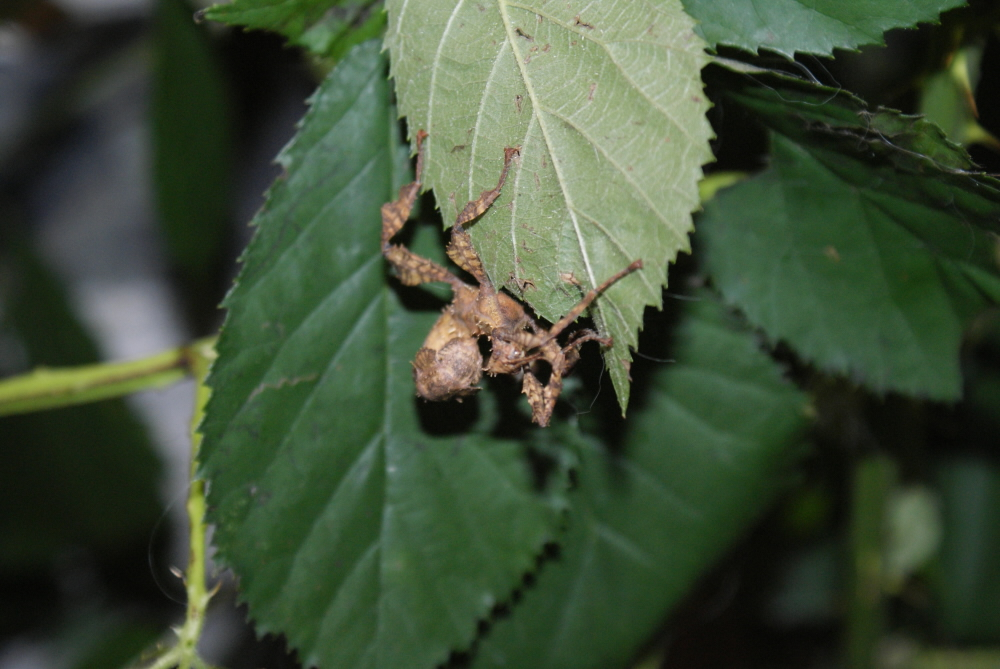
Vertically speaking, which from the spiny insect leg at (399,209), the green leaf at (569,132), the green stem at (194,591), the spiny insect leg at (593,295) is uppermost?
the green leaf at (569,132)

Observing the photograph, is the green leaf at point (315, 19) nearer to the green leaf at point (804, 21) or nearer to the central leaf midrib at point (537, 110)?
the central leaf midrib at point (537, 110)

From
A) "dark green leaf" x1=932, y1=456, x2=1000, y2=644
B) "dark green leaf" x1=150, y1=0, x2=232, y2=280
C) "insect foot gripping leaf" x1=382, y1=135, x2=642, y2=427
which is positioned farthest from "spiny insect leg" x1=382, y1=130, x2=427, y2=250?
"dark green leaf" x1=932, y1=456, x2=1000, y2=644

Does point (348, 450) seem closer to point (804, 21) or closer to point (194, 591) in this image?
Result: point (194, 591)

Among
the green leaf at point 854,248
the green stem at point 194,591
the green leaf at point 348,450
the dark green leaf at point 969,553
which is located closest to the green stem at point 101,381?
the green stem at point 194,591

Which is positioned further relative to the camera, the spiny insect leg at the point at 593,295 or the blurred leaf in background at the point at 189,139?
the blurred leaf in background at the point at 189,139

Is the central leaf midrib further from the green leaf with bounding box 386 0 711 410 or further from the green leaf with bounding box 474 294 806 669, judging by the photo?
the green leaf with bounding box 474 294 806 669

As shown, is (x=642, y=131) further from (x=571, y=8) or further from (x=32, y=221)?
(x=32, y=221)
